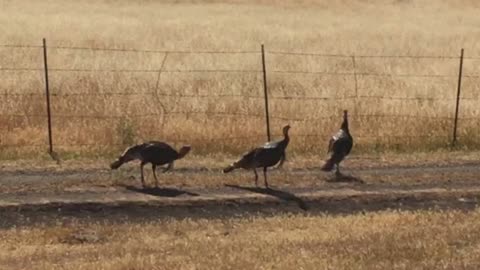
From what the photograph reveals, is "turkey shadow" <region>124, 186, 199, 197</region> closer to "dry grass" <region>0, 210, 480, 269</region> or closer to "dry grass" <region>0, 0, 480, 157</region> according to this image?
"dry grass" <region>0, 210, 480, 269</region>

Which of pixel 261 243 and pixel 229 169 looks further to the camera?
pixel 229 169

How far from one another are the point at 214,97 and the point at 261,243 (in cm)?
1081

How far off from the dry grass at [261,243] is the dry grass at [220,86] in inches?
210

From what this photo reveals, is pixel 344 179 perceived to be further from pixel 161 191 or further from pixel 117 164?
pixel 117 164

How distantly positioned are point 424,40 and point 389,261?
29.4 m

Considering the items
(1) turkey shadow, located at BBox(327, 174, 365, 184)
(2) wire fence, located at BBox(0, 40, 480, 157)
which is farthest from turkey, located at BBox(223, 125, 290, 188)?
(2) wire fence, located at BBox(0, 40, 480, 157)

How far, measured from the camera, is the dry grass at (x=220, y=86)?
59.1 ft

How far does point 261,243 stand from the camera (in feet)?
34.4

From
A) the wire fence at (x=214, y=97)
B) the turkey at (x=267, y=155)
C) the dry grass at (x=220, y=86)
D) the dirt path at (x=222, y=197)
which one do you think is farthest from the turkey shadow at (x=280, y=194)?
the wire fence at (x=214, y=97)

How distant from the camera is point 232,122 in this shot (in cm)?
1875

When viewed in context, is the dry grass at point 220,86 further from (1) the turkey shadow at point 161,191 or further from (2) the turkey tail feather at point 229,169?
(1) the turkey shadow at point 161,191

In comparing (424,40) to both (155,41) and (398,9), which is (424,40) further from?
(398,9)

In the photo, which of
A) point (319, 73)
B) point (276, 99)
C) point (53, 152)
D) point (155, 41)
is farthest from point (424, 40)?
point (53, 152)

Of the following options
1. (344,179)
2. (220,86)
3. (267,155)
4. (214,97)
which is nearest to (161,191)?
(267,155)
